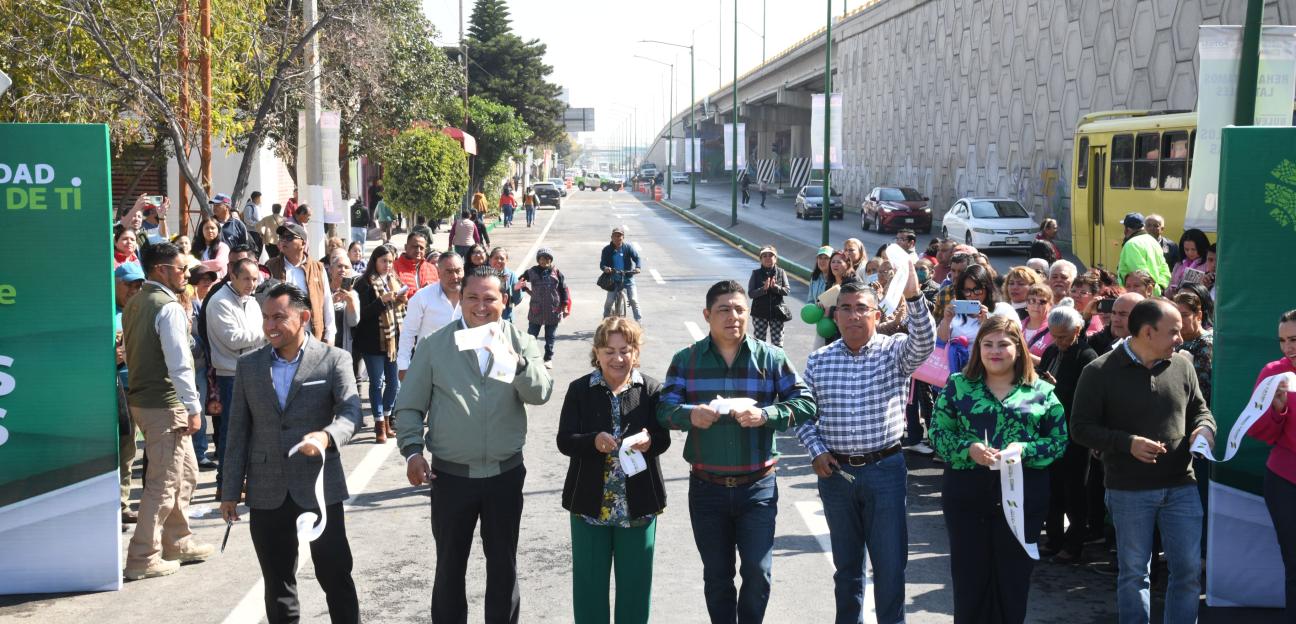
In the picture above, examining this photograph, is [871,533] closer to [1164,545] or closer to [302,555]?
[1164,545]

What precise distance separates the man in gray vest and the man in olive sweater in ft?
15.8

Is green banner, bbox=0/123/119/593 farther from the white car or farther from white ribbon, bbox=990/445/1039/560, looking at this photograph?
the white car

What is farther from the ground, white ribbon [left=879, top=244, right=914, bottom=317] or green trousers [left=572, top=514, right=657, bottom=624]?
white ribbon [left=879, top=244, right=914, bottom=317]

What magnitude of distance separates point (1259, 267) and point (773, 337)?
7.80m

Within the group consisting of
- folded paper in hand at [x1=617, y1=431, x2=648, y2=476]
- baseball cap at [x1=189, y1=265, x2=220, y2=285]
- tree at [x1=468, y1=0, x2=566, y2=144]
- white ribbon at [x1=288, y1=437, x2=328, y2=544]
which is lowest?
white ribbon at [x1=288, y1=437, x2=328, y2=544]

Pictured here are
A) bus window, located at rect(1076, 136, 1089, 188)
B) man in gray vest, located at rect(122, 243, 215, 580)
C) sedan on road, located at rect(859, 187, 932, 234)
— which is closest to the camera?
man in gray vest, located at rect(122, 243, 215, 580)

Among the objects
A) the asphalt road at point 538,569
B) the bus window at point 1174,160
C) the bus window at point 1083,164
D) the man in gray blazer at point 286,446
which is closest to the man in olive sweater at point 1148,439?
the asphalt road at point 538,569

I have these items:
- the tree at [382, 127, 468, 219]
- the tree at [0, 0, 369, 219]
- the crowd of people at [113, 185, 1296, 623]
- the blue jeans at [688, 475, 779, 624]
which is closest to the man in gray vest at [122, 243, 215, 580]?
the crowd of people at [113, 185, 1296, 623]

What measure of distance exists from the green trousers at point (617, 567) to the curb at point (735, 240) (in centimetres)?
2258

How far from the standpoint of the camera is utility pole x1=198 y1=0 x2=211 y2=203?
17.9 meters

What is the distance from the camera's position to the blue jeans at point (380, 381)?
11.0m

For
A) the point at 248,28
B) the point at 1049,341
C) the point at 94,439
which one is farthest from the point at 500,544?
the point at 248,28

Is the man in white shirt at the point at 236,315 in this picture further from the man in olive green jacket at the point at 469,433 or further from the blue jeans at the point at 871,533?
the blue jeans at the point at 871,533

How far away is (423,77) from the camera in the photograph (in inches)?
1284
